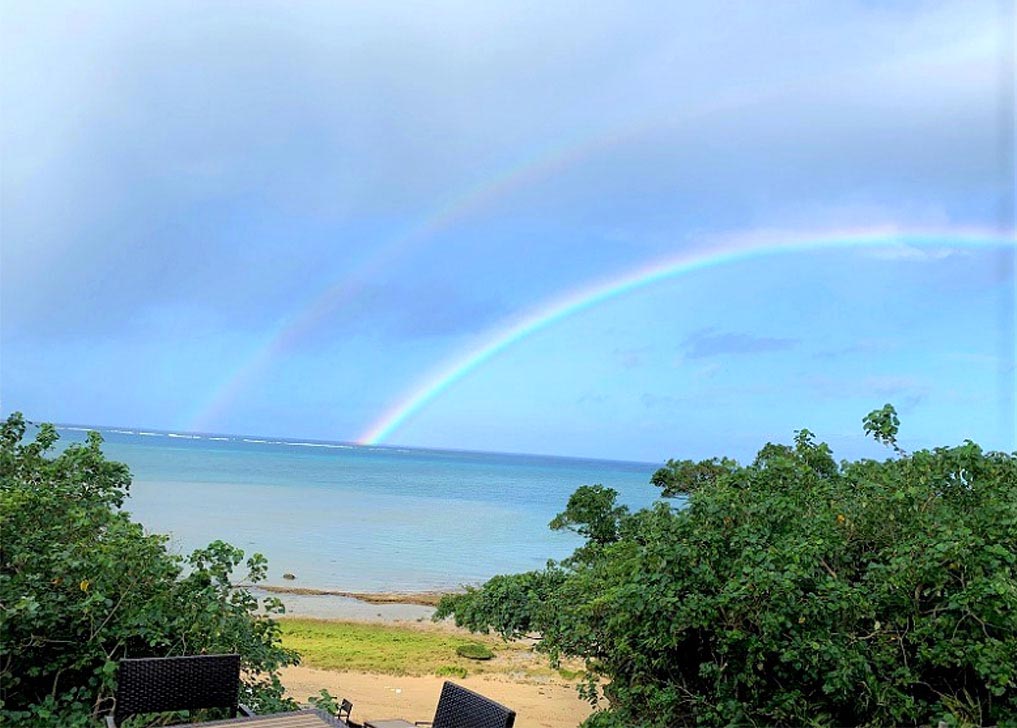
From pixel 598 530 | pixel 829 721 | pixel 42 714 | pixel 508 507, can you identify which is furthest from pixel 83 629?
pixel 508 507

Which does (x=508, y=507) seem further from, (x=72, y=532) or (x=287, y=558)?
(x=72, y=532)

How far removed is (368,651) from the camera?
11.6 m

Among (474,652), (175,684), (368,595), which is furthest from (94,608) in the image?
(368,595)

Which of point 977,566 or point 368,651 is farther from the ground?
point 977,566

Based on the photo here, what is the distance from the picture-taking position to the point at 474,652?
38.4 ft

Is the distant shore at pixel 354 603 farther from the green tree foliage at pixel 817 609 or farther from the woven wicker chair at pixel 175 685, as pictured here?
the woven wicker chair at pixel 175 685

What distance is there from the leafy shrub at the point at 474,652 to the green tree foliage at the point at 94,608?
27.2ft

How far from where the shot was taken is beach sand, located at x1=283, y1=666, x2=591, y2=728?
25.4 feet

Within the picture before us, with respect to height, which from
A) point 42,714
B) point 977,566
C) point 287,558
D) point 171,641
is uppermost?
point 977,566

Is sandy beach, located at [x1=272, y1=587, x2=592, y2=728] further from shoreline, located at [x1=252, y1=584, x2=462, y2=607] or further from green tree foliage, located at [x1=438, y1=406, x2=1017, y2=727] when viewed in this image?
shoreline, located at [x1=252, y1=584, x2=462, y2=607]

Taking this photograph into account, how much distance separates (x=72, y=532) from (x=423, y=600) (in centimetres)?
1611

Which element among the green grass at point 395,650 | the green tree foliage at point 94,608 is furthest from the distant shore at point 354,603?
the green tree foliage at point 94,608

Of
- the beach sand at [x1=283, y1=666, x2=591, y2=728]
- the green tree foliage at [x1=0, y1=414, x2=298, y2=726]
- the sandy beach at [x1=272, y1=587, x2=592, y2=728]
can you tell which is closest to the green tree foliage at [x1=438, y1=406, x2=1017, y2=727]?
the green tree foliage at [x1=0, y1=414, x2=298, y2=726]

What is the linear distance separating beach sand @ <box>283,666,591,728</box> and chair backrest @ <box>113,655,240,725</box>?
461 cm
